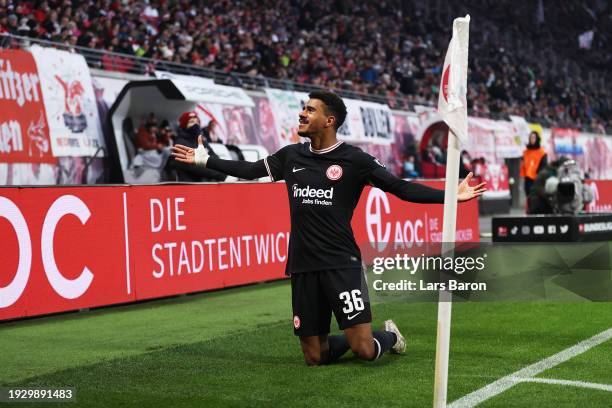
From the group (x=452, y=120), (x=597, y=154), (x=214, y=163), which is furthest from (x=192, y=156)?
(x=597, y=154)

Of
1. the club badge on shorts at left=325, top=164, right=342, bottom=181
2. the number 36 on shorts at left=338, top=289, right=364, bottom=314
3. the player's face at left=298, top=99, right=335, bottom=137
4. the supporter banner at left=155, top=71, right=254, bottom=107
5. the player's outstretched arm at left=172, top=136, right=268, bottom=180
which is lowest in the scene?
the number 36 on shorts at left=338, top=289, right=364, bottom=314

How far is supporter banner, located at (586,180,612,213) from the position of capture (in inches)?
986

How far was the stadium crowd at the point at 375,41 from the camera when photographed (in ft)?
72.8

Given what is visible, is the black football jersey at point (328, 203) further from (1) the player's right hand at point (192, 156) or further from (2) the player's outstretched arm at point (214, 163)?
(1) the player's right hand at point (192, 156)

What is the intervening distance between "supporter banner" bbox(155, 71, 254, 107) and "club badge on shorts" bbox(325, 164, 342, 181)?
43.8 feet

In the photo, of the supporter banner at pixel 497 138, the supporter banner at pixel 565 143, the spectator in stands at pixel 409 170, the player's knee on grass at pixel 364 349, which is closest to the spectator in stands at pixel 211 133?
the spectator in stands at pixel 409 170

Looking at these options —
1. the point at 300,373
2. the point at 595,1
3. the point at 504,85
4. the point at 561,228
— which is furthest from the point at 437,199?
the point at 595,1

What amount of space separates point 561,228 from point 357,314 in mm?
11202

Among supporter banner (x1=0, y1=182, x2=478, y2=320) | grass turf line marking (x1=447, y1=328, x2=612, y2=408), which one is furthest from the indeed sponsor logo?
supporter banner (x1=0, y1=182, x2=478, y2=320)

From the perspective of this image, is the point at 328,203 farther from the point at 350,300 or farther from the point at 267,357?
the point at 267,357

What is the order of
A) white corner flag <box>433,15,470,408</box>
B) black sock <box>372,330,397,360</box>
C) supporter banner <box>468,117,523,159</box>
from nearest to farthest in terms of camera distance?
white corner flag <box>433,15,470,408</box>, black sock <box>372,330,397,360</box>, supporter banner <box>468,117,523,159</box>

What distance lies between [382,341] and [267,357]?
94 centimetres

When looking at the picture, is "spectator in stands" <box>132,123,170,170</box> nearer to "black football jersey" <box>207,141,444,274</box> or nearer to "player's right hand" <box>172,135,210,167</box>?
"player's right hand" <box>172,135,210,167</box>

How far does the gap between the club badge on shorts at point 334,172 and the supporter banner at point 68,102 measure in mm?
11974
